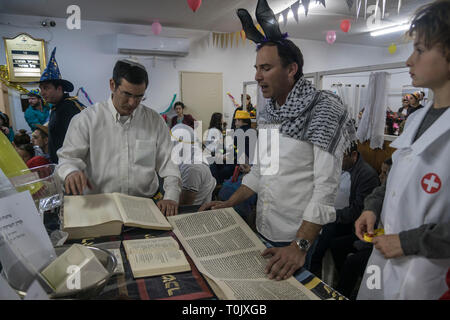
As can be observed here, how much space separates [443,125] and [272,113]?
604mm

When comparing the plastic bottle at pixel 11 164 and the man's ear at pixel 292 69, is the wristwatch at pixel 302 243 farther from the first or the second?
the plastic bottle at pixel 11 164

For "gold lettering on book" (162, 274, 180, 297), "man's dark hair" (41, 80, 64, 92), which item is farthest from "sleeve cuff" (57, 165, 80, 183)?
"man's dark hair" (41, 80, 64, 92)

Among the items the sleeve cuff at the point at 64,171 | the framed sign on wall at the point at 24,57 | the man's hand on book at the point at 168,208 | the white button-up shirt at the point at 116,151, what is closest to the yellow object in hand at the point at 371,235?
the man's hand on book at the point at 168,208

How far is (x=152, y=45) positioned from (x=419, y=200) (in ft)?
21.0

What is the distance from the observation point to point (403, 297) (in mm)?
836

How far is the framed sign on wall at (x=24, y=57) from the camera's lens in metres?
5.45

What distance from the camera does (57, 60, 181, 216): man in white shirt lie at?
4.81ft

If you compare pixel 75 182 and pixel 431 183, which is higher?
pixel 431 183

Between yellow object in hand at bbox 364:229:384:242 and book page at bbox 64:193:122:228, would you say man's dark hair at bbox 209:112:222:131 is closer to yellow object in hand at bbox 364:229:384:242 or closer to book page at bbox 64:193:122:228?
book page at bbox 64:193:122:228

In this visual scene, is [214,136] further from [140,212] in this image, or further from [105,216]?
[105,216]

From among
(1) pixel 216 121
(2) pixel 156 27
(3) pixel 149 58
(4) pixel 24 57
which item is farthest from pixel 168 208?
(3) pixel 149 58

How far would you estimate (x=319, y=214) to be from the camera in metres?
1.00
